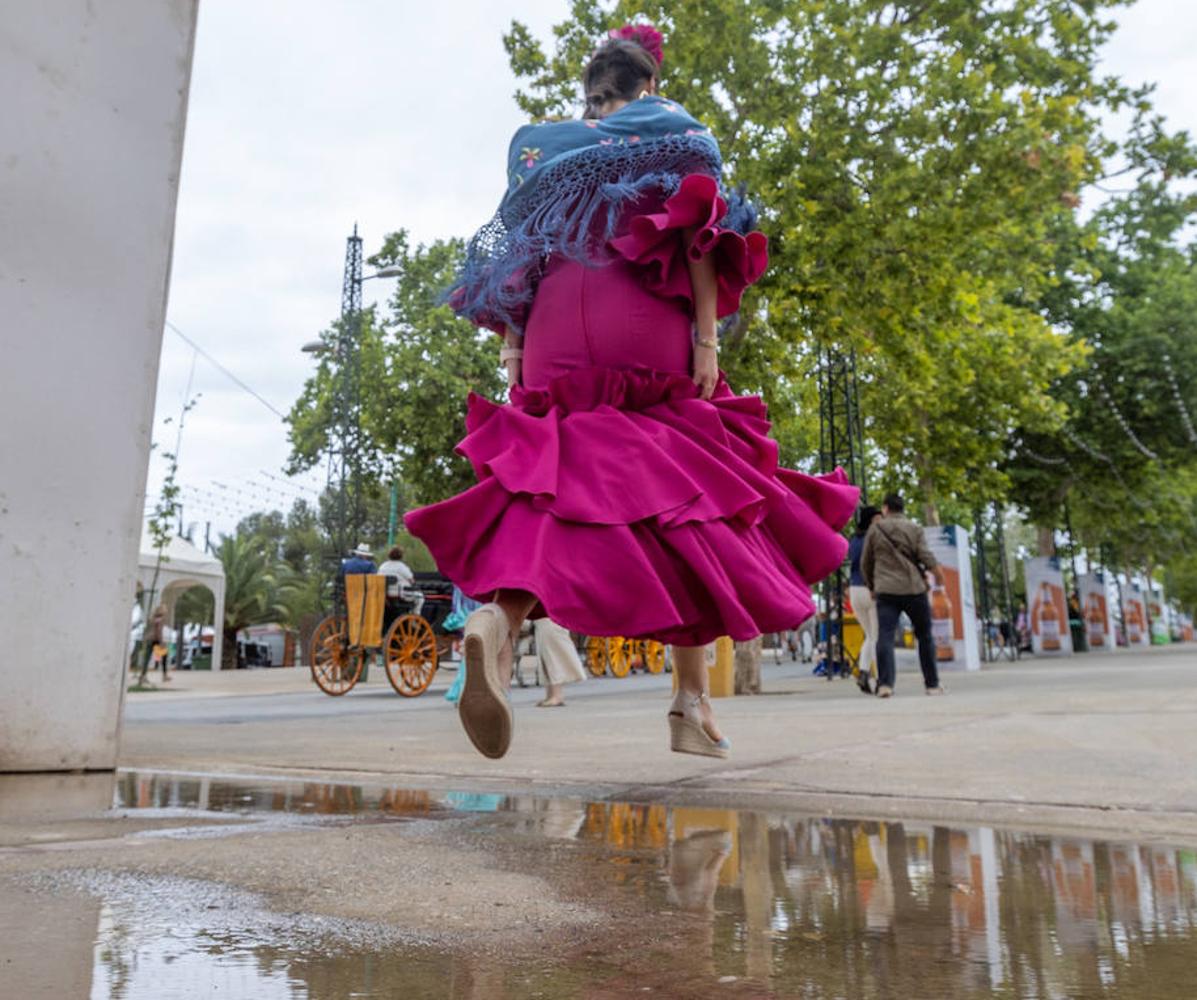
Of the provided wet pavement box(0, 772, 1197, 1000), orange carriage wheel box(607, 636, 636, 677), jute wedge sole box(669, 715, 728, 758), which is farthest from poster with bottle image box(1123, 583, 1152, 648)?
wet pavement box(0, 772, 1197, 1000)

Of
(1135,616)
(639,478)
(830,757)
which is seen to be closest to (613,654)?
(830,757)

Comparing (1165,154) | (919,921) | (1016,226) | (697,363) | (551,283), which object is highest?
(1165,154)

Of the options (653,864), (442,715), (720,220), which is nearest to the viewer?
(653,864)

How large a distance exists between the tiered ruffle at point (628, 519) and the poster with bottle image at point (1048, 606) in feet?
82.3

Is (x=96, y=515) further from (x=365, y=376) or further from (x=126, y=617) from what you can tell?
(x=365, y=376)

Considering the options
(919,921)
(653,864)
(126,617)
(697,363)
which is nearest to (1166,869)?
(919,921)

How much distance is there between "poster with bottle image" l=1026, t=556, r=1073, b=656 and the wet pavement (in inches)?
1014

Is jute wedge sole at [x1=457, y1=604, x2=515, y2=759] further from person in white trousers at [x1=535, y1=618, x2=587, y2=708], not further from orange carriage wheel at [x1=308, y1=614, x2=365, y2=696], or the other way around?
A: orange carriage wheel at [x1=308, y1=614, x2=365, y2=696]

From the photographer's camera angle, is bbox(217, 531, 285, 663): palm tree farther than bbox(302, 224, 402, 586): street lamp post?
Yes

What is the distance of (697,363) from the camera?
3.05 m

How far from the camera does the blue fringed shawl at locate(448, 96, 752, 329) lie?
2.99 metres

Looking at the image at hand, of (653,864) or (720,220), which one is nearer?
(653,864)

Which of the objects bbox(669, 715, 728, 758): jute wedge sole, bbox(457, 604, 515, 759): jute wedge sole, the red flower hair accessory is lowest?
bbox(669, 715, 728, 758): jute wedge sole

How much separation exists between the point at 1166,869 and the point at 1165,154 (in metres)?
18.1
